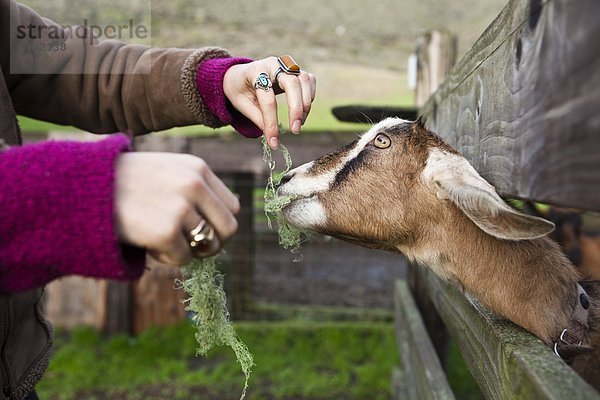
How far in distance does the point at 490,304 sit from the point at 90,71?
159 cm

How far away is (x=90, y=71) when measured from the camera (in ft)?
7.41

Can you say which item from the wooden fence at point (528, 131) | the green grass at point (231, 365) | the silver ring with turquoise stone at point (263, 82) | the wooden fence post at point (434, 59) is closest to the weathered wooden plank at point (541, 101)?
the wooden fence at point (528, 131)

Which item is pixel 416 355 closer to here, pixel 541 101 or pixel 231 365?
pixel 541 101

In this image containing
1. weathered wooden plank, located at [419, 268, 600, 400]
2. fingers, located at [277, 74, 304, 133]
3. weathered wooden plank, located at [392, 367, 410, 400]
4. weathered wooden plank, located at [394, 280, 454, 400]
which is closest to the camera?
weathered wooden plank, located at [419, 268, 600, 400]

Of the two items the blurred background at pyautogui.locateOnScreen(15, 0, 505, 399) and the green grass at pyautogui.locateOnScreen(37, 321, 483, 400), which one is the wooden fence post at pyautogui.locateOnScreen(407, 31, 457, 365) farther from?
the green grass at pyautogui.locateOnScreen(37, 321, 483, 400)

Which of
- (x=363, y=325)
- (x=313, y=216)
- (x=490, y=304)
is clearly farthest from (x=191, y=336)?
(x=490, y=304)

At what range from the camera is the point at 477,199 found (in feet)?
6.03

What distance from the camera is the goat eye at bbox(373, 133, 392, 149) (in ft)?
7.66

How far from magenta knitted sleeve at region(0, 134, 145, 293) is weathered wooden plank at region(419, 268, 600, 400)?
83cm

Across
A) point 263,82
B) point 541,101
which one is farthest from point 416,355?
point 541,101

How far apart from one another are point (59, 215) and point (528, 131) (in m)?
0.99

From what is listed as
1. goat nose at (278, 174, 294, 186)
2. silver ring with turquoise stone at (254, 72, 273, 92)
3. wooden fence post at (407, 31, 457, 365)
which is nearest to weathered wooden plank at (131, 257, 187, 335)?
wooden fence post at (407, 31, 457, 365)

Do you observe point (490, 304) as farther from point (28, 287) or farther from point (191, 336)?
point (191, 336)

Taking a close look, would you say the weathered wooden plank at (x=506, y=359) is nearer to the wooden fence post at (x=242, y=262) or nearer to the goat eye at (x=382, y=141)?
the goat eye at (x=382, y=141)
